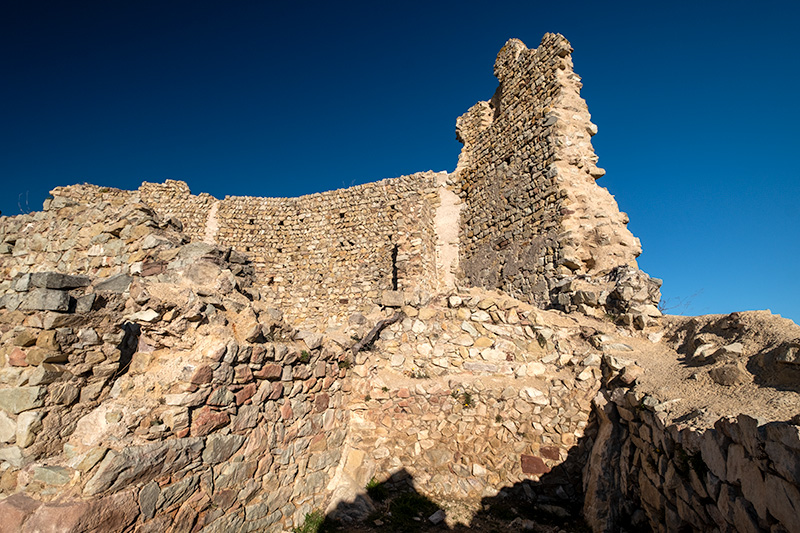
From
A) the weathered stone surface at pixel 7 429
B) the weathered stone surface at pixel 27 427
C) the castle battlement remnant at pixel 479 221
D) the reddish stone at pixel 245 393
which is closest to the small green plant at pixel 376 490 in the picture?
the reddish stone at pixel 245 393

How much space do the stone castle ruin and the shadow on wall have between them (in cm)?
3

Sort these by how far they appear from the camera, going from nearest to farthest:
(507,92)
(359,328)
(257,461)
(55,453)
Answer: (55,453) → (257,461) → (359,328) → (507,92)

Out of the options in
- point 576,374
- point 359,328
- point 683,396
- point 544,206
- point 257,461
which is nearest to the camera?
point 683,396

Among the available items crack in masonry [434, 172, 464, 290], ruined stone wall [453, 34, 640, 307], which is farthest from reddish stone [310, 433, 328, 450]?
crack in masonry [434, 172, 464, 290]

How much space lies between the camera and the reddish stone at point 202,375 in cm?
382

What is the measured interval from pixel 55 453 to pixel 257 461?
168 cm

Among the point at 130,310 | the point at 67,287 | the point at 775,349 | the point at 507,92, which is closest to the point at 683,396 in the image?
the point at 775,349

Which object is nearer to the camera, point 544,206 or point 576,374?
point 576,374

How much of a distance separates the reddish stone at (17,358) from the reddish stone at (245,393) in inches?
66.3

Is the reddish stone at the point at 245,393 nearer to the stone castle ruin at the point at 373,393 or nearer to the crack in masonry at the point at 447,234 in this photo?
the stone castle ruin at the point at 373,393

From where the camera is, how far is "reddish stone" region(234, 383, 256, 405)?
13.8 ft

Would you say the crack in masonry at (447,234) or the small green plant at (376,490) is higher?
the crack in masonry at (447,234)

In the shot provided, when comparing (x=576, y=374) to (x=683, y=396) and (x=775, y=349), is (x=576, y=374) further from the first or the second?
(x=775, y=349)

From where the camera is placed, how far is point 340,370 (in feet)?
18.6
